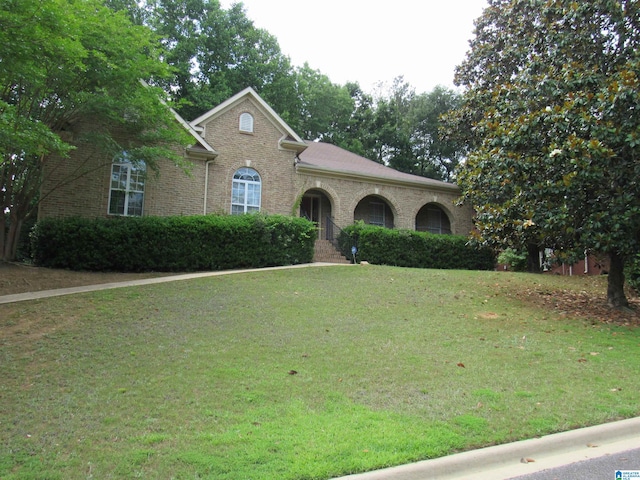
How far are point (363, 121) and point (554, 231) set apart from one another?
3063cm

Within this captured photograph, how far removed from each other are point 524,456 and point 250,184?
16.1 m

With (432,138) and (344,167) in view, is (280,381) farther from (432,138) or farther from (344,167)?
(432,138)

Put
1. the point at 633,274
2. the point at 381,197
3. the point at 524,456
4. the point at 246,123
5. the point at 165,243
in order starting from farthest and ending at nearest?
the point at 381,197 → the point at 246,123 → the point at 165,243 → the point at 633,274 → the point at 524,456

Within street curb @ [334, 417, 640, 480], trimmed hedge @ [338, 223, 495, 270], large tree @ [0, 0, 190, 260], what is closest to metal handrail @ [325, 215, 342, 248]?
trimmed hedge @ [338, 223, 495, 270]

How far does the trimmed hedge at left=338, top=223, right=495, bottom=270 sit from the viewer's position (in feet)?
57.3

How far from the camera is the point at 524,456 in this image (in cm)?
397

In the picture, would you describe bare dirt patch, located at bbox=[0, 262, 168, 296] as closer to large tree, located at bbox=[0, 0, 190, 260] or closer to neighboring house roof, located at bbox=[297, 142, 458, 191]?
large tree, located at bbox=[0, 0, 190, 260]

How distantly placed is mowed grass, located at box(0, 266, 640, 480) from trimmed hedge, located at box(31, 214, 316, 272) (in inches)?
129

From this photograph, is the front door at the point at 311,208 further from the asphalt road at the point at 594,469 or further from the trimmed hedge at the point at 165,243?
the asphalt road at the point at 594,469

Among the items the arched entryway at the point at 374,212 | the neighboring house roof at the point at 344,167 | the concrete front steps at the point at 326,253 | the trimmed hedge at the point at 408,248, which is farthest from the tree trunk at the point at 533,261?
the concrete front steps at the point at 326,253

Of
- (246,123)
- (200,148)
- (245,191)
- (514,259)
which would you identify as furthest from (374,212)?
(200,148)

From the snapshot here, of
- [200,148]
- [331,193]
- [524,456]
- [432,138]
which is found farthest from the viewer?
[432,138]

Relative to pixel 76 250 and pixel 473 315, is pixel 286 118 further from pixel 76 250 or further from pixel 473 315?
pixel 473 315

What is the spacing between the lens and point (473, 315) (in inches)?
380
